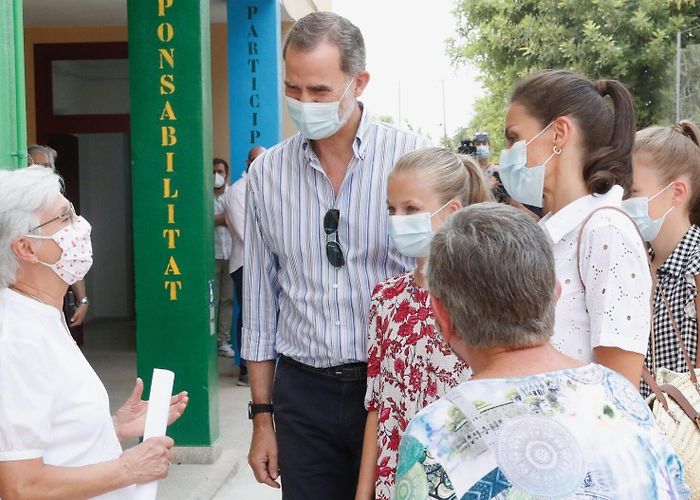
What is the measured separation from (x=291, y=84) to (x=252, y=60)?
21.2 feet

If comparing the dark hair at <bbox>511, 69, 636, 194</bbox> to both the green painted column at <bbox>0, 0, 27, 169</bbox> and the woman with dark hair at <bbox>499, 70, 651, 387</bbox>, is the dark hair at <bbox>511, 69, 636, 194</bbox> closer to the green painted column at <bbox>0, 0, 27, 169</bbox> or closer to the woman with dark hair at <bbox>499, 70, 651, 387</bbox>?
the woman with dark hair at <bbox>499, 70, 651, 387</bbox>

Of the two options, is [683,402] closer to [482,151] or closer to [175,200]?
[175,200]

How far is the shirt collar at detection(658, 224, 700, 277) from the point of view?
3199 millimetres

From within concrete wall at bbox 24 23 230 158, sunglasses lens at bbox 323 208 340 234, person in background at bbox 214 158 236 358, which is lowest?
person in background at bbox 214 158 236 358

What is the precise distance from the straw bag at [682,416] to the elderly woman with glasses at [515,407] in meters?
0.99

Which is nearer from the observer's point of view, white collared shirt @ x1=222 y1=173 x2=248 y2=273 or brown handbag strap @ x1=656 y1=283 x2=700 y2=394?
brown handbag strap @ x1=656 y1=283 x2=700 y2=394

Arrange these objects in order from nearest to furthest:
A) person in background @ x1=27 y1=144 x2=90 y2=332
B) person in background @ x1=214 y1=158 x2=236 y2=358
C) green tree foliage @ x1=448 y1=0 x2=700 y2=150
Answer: person in background @ x1=27 y1=144 x2=90 y2=332, person in background @ x1=214 y1=158 x2=236 y2=358, green tree foliage @ x1=448 y1=0 x2=700 y2=150

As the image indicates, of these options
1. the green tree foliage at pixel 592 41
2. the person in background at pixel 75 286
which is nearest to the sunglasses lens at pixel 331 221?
the person in background at pixel 75 286

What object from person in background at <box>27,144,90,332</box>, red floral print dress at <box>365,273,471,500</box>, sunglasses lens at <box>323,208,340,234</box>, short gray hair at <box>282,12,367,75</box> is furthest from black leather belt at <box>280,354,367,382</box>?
person in background at <box>27,144,90,332</box>

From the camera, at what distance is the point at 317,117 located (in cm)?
294

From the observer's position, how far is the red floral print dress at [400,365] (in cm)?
254

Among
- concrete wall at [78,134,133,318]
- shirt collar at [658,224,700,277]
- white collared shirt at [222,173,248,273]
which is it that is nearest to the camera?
shirt collar at [658,224,700,277]

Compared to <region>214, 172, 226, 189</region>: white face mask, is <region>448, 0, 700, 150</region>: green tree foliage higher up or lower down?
higher up

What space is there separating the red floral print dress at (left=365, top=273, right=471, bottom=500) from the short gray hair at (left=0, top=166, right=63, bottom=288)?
3.19 feet
